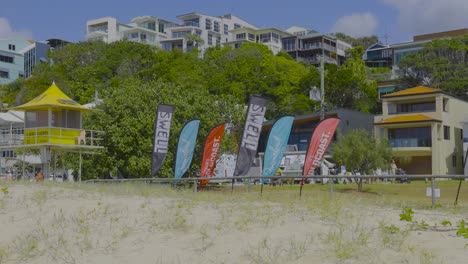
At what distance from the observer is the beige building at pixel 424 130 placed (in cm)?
5262

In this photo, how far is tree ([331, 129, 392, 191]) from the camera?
40031 mm

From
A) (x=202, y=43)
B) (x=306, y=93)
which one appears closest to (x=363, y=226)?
(x=306, y=93)

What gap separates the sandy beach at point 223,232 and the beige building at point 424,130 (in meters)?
40.1

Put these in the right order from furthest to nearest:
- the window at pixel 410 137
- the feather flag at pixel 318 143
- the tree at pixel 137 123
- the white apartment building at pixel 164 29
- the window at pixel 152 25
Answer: the window at pixel 152 25
the white apartment building at pixel 164 29
the window at pixel 410 137
the tree at pixel 137 123
the feather flag at pixel 318 143

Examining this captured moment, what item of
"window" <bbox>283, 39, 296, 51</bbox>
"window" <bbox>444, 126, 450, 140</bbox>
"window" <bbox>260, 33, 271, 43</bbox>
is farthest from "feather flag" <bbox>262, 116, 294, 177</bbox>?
"window" <bbox>260, 33, 271, 43</bbox>

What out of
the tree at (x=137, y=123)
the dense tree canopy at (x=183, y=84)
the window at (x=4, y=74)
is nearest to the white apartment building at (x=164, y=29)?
the window at (x=4, y=74)

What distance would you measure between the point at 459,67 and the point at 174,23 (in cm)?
7945

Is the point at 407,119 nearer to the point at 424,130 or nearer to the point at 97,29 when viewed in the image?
the point at 424,130

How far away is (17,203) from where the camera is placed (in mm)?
16062

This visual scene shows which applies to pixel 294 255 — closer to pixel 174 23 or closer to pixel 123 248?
pixel 123 248

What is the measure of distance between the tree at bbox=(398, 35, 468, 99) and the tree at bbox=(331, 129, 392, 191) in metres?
33.2

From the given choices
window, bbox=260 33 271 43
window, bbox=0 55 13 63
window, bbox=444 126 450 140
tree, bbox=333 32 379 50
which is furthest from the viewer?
tree, bbox=333 32 379 50

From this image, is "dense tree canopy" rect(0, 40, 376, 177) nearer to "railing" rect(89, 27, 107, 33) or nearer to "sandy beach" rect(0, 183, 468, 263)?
"sandy beach" rect(0, 183, 468, 263)

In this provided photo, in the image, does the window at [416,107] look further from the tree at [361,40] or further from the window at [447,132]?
the tree at [361,40]
